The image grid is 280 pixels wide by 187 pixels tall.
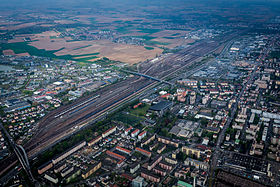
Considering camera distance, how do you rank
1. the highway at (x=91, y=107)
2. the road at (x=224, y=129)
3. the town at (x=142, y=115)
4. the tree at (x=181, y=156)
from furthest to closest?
1. the highway at (x=91, y=107)
2. the tree at (x=181, y=156)
3. the road at (x=224, y=129)
4. the town at (x=142, y=115)

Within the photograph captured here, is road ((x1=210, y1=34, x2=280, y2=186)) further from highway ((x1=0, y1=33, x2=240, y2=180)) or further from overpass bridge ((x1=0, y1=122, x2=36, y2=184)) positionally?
overpass bridge ((x1=0, y1=122, x2=36, y2=184))

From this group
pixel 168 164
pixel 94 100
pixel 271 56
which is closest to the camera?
pixel 168 164

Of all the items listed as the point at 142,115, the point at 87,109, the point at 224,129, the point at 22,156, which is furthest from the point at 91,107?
the point at 224,129

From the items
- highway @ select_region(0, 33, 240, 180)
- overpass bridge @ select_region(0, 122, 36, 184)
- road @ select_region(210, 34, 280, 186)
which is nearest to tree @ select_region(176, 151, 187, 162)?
road @ select_region(210, 34, 280, 186)

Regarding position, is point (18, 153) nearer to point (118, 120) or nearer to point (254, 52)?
point (118, 120)

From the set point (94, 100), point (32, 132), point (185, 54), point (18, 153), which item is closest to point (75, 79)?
point (94, 100)

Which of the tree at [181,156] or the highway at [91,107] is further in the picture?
the highway at [91,107]

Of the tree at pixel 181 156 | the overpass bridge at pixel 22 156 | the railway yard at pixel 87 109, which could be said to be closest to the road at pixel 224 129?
the tree at pixel 181 156

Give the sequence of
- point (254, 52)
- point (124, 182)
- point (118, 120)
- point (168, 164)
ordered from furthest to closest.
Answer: point (254, 52) < point (118, 120) < point (168, 164) < point (124, 182)

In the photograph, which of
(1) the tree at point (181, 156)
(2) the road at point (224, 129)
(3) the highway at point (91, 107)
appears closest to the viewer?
(2) the road at point (224, 129)

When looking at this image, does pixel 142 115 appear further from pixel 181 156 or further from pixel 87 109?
pixel 181 156

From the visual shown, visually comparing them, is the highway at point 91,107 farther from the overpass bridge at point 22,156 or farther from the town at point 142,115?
the overpass bridge at point 22,156
